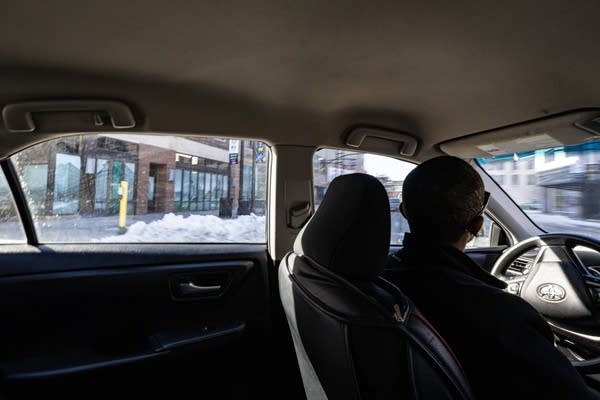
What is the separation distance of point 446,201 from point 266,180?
177cm

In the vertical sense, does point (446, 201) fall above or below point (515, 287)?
above

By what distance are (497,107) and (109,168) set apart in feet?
8.76

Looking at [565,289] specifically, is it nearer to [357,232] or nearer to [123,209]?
[357,232]

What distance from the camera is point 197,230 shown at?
9.08 feet

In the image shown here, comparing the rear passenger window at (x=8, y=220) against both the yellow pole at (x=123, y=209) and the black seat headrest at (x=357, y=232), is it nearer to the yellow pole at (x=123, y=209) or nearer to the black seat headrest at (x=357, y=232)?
the yellow pole at (x=123, y=209)

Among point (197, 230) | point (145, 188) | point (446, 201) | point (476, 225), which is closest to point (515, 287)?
point (476, 225)

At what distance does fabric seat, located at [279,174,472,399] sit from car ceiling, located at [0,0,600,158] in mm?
849

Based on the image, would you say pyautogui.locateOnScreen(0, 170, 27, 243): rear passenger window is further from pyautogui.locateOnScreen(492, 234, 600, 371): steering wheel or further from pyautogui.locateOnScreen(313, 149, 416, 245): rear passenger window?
pyautogui.locateOnScreen(492, 234, 600, 371): steering wheel

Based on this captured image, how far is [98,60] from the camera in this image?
1.95 meters

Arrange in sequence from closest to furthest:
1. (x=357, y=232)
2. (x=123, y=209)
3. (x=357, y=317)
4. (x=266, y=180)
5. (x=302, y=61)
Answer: (x=357, y=317) < (x=357, y=232) < (x=302, y=61) < (x=123, y=209) < (x=266, y=180)

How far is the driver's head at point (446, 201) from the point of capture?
1.29 m

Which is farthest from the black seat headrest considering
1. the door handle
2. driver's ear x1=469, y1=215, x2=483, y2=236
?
the door handle

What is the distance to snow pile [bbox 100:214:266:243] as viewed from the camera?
2.66 m

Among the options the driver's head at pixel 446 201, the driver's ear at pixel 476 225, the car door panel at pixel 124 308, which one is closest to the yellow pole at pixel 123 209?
the car door panel at pixel 124 308
